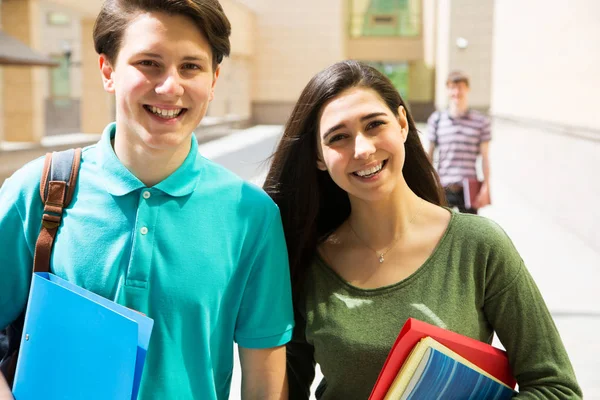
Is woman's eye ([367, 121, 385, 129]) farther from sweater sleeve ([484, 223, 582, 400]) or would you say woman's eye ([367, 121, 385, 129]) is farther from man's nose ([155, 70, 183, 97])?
man's nose ([155, 70, 183, 97])

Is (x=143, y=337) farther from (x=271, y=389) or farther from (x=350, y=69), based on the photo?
(x=350, y=69)

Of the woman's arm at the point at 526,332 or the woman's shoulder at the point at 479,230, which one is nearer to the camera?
the woman's arm at the point at 526,332

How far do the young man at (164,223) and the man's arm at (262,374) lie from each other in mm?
23

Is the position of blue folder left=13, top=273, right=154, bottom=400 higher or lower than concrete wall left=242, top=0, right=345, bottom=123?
lower

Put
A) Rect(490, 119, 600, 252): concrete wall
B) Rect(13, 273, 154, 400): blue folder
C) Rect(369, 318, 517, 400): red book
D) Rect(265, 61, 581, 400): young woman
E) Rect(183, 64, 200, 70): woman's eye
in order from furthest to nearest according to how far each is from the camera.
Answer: Rect(490, 119, 600, 252): concrete wall, Rect(265, 61, 581, 400): young woman, Rect(183, 64, 200, 70): woman's eye, Rect(369, 318, 517, 400): red book, Rect(13, 273, 154, 400): blue folder

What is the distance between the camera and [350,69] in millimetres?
2205


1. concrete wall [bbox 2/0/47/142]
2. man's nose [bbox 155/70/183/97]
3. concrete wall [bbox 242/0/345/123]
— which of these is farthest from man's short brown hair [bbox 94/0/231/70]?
concrete wall [bbox 242/0/345/123]

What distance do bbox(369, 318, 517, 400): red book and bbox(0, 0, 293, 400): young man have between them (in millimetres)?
337

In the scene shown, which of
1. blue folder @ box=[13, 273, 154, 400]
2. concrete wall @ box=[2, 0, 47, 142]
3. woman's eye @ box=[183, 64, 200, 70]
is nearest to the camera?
blue folder @ box=[13, 273, 154, 400]

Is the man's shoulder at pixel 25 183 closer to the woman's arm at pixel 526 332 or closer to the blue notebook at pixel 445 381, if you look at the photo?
the blue notebook at pixel 445 381

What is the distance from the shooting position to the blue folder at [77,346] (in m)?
1.68

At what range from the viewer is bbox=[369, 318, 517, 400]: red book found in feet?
5.92

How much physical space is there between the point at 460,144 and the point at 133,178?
6.16 metres

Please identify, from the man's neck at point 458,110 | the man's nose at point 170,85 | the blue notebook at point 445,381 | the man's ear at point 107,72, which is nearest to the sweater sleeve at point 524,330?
the blue notebook at point 445,381
